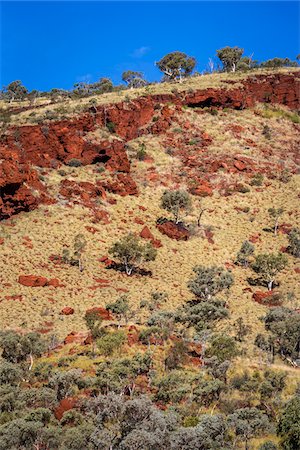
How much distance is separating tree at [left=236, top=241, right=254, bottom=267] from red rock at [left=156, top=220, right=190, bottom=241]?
592 centimetres

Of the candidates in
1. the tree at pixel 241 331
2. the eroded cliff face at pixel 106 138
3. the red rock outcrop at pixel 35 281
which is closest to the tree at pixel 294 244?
the eroded cliff face at pixel 106 138

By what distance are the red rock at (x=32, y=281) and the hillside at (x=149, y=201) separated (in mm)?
113

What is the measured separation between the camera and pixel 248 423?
20.2 m

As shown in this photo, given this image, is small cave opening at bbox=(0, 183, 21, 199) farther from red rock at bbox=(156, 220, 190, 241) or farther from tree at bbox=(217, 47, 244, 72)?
tree at bbox=(217, 47, 244, 72)

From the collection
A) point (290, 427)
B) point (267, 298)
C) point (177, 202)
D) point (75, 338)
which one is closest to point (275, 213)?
point (177, 202)

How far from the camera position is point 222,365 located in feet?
84.6

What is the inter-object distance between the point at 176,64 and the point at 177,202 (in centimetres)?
4667

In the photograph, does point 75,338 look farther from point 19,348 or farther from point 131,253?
point 131,253

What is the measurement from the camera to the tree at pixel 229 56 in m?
99.1

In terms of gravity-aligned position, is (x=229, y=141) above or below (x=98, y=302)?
above

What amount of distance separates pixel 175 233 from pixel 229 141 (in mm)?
22930

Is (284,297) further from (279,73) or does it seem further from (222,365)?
(279,73)

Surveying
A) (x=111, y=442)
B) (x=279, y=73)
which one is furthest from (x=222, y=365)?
(x=279, y=73)

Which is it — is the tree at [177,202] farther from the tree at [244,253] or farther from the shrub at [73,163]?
the shrub at [73,163]
